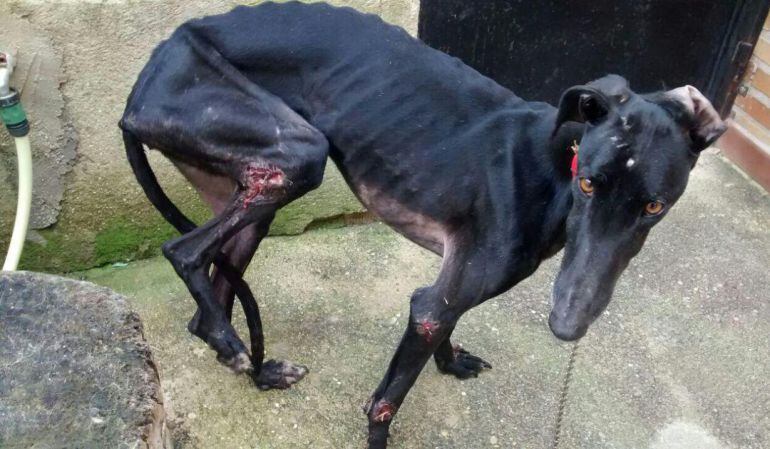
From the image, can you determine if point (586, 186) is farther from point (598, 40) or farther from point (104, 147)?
point (598, 40)

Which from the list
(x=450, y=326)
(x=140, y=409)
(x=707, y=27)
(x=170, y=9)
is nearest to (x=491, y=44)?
(x=707, y=27)

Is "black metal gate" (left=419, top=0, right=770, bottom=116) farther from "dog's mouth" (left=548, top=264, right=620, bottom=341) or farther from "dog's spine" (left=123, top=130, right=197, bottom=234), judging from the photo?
"dog's mouth" (left=548, top=264, right=620, bottom=341)

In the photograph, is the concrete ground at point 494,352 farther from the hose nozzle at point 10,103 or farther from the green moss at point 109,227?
the hose nozzle at point 10,103

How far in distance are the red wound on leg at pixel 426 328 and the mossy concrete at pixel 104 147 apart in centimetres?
153

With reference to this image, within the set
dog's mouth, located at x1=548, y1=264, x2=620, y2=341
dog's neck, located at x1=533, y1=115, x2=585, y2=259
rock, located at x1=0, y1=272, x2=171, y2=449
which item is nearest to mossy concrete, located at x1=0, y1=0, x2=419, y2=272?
rock, located at x1=0, y1=272, x2=171, y2=449

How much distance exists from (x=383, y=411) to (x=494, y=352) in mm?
820

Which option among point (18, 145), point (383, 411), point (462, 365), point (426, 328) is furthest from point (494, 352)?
point (18, 145)

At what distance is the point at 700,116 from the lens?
1.90 meters

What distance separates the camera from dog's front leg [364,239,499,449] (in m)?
2.37

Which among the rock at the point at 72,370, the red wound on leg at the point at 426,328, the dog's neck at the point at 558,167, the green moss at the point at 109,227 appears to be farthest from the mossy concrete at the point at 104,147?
the red wound on leg at the point at 426,328

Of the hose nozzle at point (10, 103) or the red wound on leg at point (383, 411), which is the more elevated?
the hose nozzle at point (10, 103)

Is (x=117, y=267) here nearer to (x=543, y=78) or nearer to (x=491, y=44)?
(x=491, y=44)

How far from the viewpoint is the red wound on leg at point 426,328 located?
240 centimetres

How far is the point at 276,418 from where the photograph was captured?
9.44 feet
